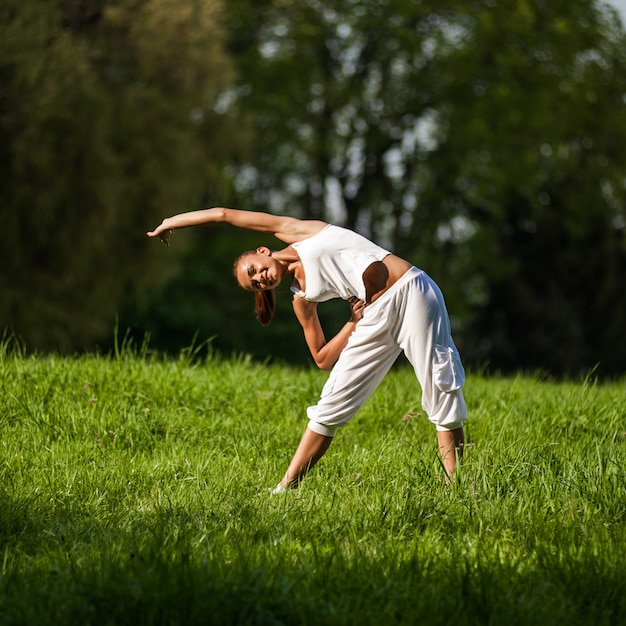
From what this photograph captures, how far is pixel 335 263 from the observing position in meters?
5.00

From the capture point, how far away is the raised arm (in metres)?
5.07

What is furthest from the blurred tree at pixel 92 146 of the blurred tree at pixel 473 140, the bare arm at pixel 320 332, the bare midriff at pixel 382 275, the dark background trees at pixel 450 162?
the bare midriff at pixel 382 275

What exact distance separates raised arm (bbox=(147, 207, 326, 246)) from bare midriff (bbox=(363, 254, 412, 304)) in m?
0.39

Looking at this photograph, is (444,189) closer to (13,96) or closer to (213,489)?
(13,96)

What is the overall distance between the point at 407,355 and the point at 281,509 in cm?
113

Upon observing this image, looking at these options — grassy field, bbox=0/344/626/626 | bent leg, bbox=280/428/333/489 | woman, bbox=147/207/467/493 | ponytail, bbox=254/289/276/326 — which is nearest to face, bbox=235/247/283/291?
woman, bbox=147/207/467/493

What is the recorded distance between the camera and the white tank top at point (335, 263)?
4.98 metres

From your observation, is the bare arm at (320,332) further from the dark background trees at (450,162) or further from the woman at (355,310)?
the dark background trees at (450,162)

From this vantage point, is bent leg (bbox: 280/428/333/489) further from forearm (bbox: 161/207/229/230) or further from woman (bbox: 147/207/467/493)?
forearm (bbox: 161/207/229/230)

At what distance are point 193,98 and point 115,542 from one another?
51.1ft

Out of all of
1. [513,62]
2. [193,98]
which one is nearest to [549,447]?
[193,98]

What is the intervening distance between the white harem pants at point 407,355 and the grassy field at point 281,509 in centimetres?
35

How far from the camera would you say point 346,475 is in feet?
17.8

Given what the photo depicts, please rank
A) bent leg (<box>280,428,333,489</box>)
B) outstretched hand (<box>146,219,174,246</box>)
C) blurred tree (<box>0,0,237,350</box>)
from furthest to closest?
blurred tree (<box>0,0,237,350</box>) < bent leg (<box>280,428,333,489</box>) < outstretched hand (<box>146,219,174,246</box>)
